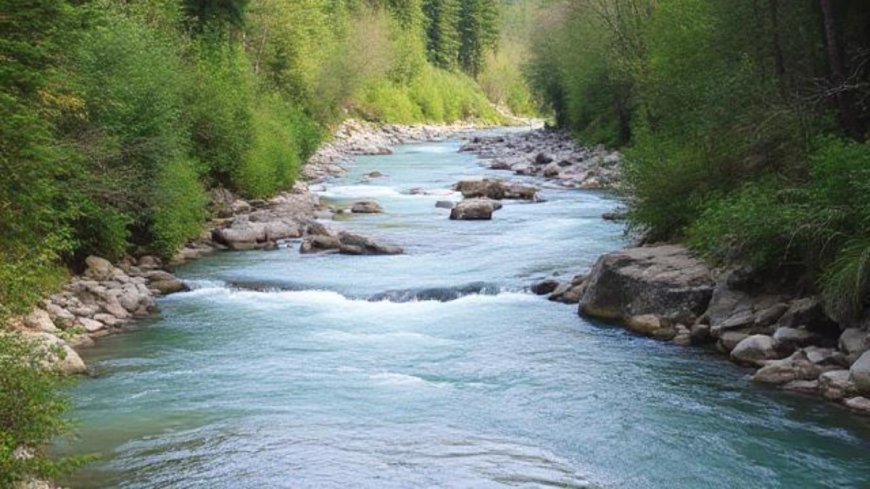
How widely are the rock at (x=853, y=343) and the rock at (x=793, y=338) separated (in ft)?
1.87

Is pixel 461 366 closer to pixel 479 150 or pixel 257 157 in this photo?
pixel 257 157

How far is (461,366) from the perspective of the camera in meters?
13.5

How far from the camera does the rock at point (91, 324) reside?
1533 centimetres

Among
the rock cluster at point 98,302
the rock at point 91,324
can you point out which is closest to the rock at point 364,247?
the rock cluster at point 98,302

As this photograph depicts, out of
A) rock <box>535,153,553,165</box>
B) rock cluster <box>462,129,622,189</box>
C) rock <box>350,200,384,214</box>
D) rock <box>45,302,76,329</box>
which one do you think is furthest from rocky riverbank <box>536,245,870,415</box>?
rock <box>535,153,553,165</box>

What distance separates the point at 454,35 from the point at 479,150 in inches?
1942

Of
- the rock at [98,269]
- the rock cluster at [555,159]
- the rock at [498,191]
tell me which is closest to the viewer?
the rock at [98,269]

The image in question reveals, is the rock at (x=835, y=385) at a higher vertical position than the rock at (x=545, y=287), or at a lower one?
lower

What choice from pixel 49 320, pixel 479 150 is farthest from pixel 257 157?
pixel 479 150

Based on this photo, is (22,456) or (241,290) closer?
(22,456)

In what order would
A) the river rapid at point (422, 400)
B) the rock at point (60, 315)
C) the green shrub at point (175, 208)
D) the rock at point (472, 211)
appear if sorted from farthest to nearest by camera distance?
the rock at point (472, 211)
the green shrub at point (175, 208)
the rock at point (60, 315)
the river rapid at point (422, 400)

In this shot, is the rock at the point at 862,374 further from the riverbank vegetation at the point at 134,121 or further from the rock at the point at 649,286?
the riverbank vegetation at the point at 134,121

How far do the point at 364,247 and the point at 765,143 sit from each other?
1021cm

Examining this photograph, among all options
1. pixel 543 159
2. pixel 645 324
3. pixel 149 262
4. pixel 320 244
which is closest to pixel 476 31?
pixel 543 159
